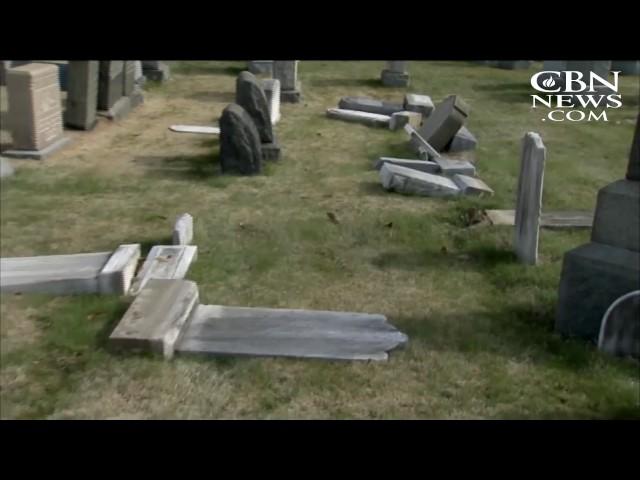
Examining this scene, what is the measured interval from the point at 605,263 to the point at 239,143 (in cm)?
384

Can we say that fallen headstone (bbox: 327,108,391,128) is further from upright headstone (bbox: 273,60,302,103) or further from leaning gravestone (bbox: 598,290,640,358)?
leaning gravestone (bbox: 598,290,640,358)

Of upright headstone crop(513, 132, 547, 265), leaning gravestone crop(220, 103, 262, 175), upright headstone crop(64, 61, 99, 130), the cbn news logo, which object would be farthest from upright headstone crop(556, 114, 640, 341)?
the cbn news logo

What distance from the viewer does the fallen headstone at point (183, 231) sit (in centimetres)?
468

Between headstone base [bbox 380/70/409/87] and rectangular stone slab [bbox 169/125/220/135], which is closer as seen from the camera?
rectangular stone slab [bbox 169/125/220/135]

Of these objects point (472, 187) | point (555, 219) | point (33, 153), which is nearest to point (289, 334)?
point (555, 219)

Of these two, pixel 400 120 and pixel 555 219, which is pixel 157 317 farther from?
pixel 400 120

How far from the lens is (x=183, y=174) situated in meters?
6.61

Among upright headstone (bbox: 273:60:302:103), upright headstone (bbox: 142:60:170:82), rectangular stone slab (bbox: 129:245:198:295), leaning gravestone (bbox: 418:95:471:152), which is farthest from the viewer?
upright headstone (bbox: 142:60:170:82)

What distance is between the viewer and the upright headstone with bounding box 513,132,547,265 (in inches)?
174

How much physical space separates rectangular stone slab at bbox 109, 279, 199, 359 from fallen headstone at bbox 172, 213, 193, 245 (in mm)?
806

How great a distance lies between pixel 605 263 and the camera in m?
3.43
